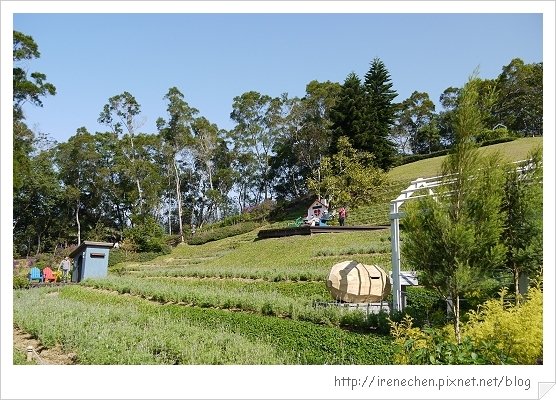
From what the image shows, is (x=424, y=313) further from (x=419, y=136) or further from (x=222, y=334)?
(x=419, y=136)

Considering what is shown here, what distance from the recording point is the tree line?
18328 millimetres

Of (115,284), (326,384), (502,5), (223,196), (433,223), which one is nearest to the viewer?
(326,384)

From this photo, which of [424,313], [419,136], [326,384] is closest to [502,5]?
[424,313]

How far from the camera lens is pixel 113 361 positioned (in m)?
5.91

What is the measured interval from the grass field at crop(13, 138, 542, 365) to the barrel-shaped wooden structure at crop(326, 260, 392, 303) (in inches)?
19.3

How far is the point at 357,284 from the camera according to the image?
28.9 ft

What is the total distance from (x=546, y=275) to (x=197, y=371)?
4.32 m

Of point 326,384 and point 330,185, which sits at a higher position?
point 330,185

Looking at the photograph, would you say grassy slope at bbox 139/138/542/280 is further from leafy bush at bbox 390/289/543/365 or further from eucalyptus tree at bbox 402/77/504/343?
leafy bush at bbox 390/289/543/365

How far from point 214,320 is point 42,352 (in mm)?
2443

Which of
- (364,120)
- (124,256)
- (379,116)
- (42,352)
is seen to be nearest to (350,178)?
(364,120)

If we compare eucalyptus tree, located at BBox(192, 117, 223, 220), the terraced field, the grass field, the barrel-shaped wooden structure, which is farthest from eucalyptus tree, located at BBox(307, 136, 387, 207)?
the barrel-shaped wooden structure

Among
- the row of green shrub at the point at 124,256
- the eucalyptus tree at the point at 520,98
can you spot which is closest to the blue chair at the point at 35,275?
the row of green shrub at the point at 124,256

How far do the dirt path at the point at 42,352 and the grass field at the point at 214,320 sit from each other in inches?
3.8
